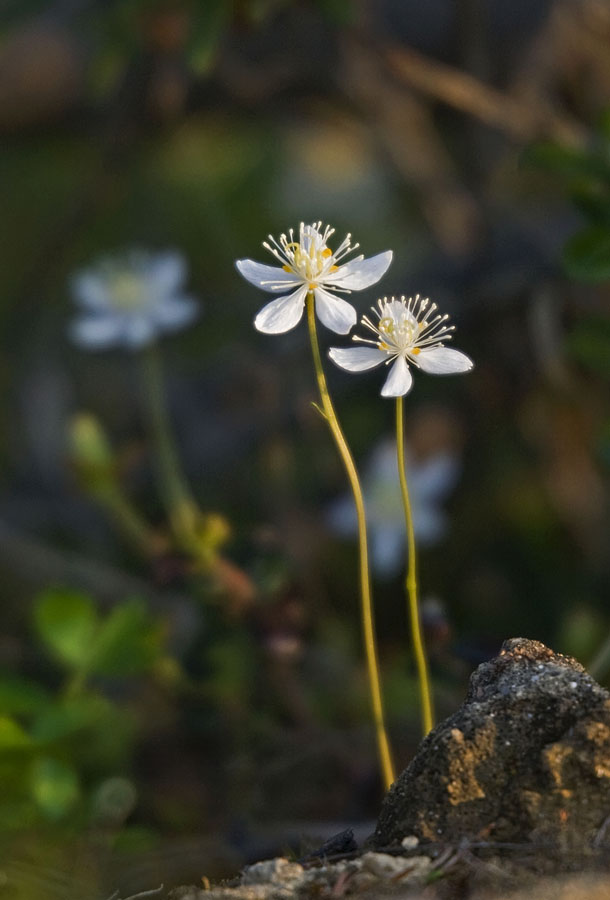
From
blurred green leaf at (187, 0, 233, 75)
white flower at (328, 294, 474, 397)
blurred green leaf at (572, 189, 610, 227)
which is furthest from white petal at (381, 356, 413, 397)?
blurred green leaf at (187, 0, 233, 75)

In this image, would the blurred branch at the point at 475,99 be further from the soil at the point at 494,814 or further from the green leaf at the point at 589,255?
the soil at the point at 494,814

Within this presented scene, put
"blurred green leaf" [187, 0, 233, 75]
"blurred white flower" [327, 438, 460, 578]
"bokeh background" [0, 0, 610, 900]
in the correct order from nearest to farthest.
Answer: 1. "bokeh background" [0, 0, 610, 900]
2. "blurred green leaf" [187, 0, 233, 75]
3. "blurred white flower" [327, 438, 460, 578]

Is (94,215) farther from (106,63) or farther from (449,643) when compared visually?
(449,643)

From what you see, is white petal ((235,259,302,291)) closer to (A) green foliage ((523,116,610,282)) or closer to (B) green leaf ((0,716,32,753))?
(A) green foliage ((523,116,610,282))

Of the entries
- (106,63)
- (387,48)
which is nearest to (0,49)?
(106,63)

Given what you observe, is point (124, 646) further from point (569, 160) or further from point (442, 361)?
point (569, 160)

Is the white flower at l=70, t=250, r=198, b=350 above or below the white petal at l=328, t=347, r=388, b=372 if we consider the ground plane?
above

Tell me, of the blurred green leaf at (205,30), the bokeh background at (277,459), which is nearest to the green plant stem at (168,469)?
the bokeh background at (277,459)
